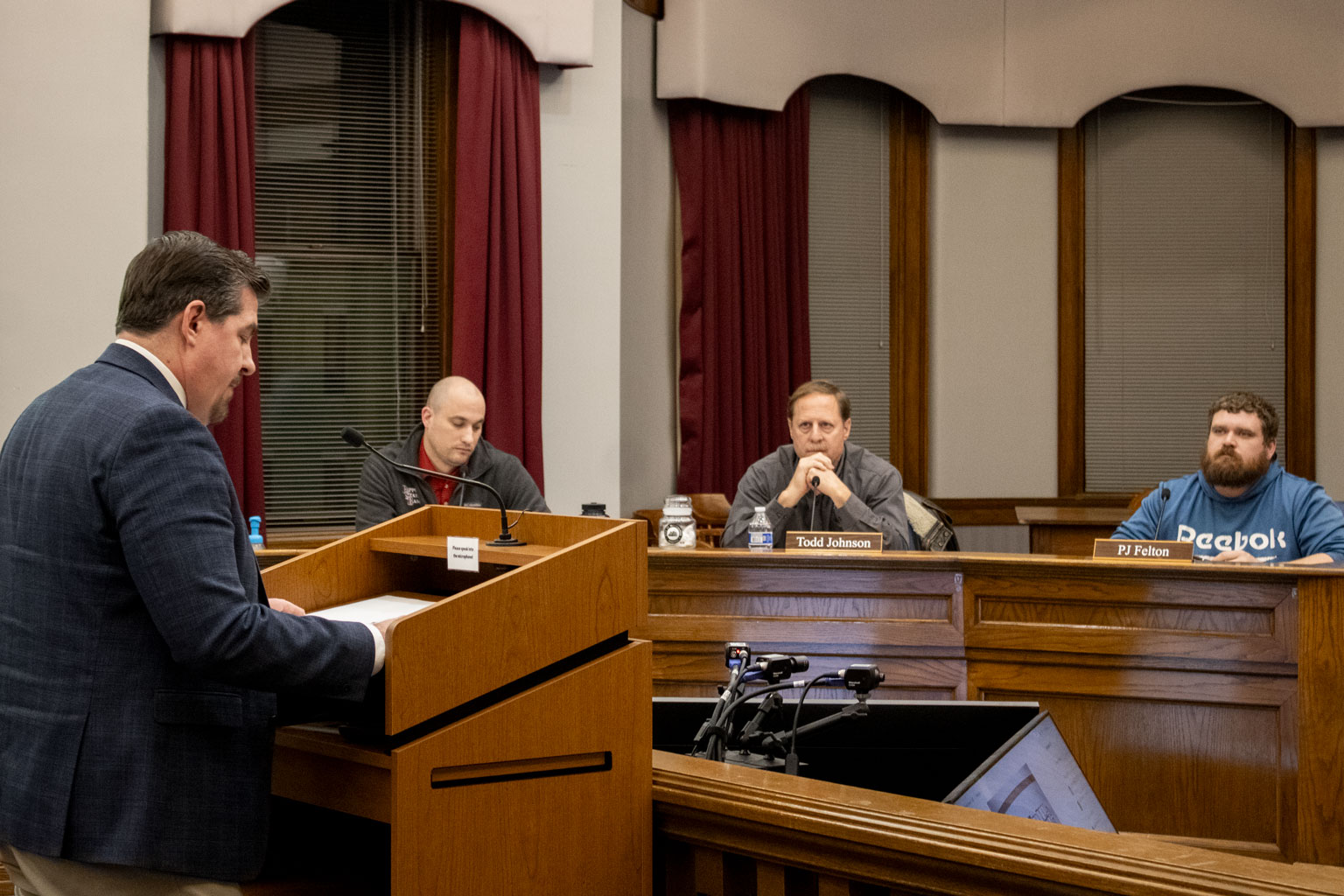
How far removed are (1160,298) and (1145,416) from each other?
1.99 ft

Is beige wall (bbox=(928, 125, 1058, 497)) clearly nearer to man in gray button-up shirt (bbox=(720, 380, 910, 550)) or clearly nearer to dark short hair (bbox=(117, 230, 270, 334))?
man in gray button-up shirt (bbox=(720, 380, 910, 550))

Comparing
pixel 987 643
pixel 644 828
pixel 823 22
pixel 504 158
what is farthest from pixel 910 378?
pixel 644 828

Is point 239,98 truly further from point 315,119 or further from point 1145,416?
point 1145,416

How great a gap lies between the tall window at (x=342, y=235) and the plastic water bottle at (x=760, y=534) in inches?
66.3

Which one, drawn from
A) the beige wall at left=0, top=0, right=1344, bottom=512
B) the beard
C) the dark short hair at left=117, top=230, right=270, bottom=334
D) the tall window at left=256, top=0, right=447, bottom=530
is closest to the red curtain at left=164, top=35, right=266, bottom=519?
the beige wall at left=0, top=0, right=1344, bottom=512

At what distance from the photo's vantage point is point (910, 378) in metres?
6.00

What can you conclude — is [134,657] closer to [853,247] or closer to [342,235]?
[342,235]

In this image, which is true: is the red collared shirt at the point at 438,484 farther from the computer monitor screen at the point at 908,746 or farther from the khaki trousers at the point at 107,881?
the khaki trousers at the point at 107,881

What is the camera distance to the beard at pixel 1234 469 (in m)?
3.56

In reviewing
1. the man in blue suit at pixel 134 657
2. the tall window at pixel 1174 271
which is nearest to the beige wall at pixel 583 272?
the tall window at pixel 1174 271

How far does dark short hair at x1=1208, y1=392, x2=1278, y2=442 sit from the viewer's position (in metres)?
3.62

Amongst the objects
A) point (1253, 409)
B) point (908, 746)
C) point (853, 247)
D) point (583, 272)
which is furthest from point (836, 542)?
point (853, 247)

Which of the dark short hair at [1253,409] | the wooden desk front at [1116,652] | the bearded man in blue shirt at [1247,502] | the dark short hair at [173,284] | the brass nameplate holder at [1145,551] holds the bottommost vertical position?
the wooden desk front at [1116,652]

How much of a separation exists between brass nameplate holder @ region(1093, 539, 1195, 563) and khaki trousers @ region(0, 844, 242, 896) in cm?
258
